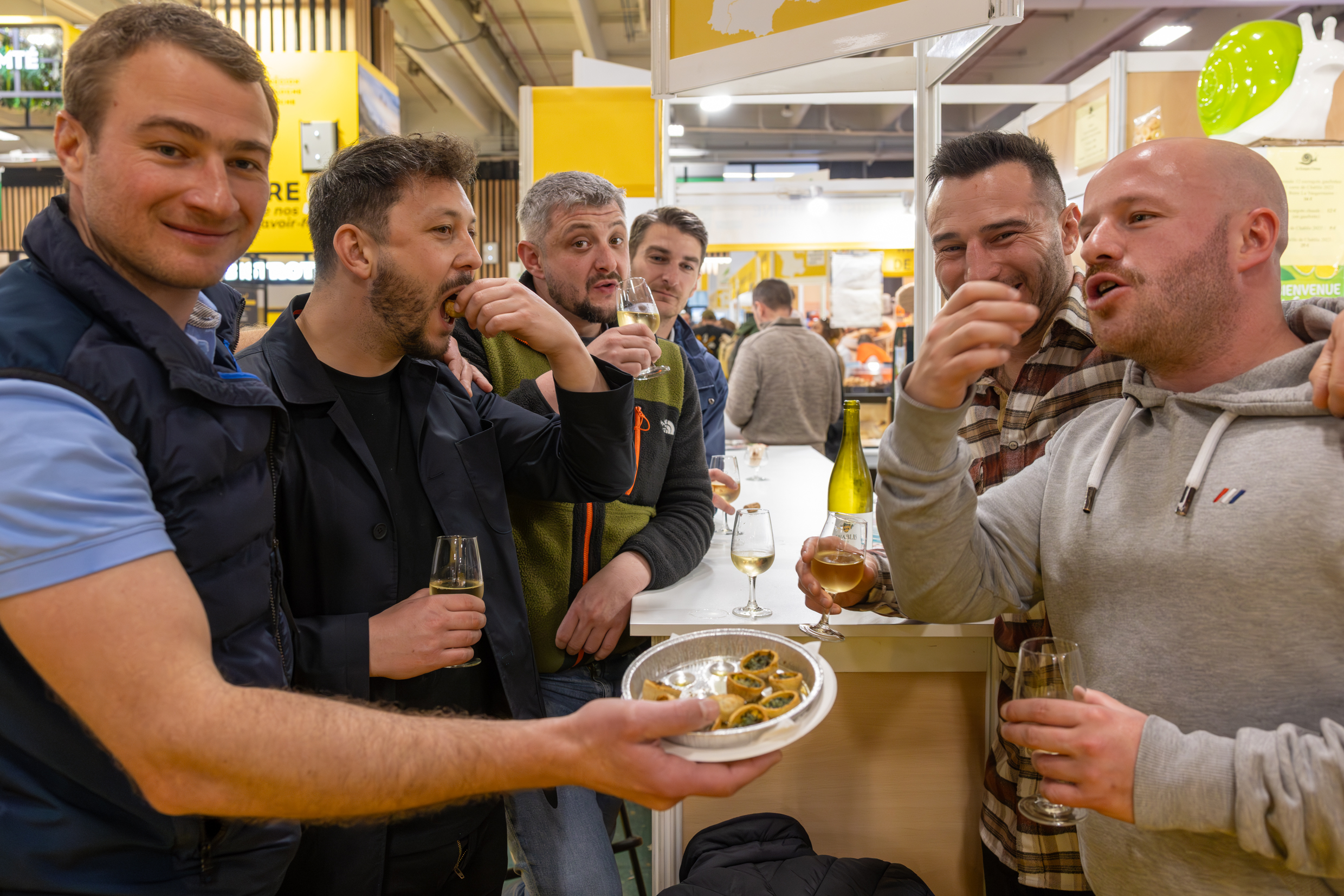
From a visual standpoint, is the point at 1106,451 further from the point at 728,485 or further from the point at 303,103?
the point at 303,103

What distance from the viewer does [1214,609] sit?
1.15 m

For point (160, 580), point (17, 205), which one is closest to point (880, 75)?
point (160, 580)

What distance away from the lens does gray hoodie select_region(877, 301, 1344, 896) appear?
102cm

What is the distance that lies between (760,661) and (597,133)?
3.53m

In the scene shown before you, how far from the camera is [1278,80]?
12.4 feet

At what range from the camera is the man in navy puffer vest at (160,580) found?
85 centimetres

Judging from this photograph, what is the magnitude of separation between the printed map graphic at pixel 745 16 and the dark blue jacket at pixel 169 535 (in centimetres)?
149

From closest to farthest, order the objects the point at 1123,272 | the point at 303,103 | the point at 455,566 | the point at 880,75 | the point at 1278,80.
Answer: the point at 1123,272 → the point at 455,566 → the point at 880,75 → the point at 1278,80 → the point at 303,103

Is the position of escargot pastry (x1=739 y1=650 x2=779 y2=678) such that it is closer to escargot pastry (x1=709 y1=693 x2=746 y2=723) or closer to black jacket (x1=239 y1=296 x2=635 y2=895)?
escargot pastry (x1=709 y1=693 x2=746 y2=723)

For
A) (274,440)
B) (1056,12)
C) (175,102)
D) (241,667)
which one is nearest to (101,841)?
(241,667)

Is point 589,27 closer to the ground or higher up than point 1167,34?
higher up

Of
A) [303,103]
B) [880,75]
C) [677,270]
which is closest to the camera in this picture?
[880,75]

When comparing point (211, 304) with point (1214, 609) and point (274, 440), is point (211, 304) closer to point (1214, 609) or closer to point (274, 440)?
point (274, 440)

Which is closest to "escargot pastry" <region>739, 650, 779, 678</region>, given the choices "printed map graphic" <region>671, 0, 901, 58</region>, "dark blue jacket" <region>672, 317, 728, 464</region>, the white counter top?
the white counter top
